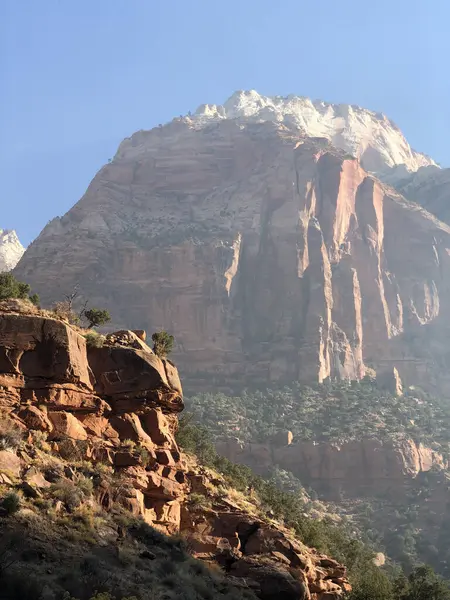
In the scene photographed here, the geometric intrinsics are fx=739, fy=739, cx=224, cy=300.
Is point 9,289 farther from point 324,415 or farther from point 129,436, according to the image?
point 324,415

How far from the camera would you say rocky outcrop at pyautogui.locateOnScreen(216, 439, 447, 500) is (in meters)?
98.1

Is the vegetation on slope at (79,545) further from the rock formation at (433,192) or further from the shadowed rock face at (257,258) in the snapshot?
the rock formation at (433,192)

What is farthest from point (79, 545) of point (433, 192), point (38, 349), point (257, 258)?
point (433, 192)

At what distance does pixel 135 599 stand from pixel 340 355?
376ft

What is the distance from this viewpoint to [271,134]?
6294 inches

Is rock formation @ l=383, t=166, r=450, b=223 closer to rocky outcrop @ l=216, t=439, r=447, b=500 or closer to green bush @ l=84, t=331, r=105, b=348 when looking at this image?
rocky outcrop @ l=216, t=439, r=447, b=500

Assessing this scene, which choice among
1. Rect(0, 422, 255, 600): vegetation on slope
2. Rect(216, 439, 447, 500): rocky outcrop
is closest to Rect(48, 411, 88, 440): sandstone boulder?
Rect(0, 422, 255, 600): vegetation on slope

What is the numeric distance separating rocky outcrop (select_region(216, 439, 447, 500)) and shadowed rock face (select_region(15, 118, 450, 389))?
2241 centimetres

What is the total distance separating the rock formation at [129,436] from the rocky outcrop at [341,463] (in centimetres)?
6678

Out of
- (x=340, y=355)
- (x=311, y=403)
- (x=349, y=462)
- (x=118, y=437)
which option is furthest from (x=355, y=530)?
(x=118, y=437)

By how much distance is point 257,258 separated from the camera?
139625 mm

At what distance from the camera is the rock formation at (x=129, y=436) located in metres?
26.9

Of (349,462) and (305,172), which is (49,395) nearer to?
(349,462)

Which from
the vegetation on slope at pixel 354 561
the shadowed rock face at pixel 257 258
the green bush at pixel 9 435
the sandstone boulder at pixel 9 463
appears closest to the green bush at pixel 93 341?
the green bush at pixel 9 435
